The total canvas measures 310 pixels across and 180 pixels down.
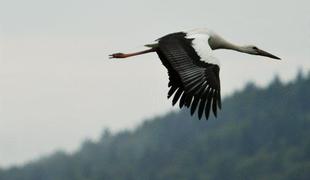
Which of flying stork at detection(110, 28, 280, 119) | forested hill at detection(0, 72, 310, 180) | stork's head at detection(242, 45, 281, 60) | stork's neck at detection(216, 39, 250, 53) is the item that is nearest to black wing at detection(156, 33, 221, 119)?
flying stork at detection(110, 28, 280, 119)

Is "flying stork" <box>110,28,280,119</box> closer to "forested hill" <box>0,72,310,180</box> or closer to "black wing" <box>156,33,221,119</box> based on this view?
"black wing" <box>156,33,221,119</box>

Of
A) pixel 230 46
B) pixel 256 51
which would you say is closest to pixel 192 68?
pixel 230 46

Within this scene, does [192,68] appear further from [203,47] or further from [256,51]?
[256,51]

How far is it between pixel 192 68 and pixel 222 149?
562ft

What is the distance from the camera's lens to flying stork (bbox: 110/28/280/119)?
14188 millimetres

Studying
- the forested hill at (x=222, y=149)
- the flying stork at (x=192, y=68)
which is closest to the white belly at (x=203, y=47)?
the flying stork at (x=192, y=68)

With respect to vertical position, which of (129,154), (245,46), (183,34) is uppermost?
(183,34)

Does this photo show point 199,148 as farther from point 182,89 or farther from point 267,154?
point 182,89

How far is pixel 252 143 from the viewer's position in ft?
600

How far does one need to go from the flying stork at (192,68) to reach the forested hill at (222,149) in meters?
151

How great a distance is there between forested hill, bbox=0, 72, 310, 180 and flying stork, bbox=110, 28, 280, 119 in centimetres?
15072

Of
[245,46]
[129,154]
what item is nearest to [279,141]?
[129,154]

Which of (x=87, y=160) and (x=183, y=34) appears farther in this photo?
(x=87, y=160)

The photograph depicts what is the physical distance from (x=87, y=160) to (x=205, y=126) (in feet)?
72.3
